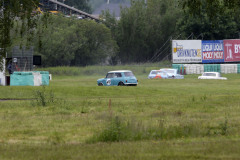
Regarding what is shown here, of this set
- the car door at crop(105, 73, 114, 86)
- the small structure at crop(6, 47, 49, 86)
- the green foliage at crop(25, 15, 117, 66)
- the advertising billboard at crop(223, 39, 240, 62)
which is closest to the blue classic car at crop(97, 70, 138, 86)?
the car door at crop(105, 73, 114, 86)

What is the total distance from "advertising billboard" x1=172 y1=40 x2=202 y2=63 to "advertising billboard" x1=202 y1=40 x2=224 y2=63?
2.41 feet

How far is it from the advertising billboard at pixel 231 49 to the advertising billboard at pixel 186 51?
390 centimetres

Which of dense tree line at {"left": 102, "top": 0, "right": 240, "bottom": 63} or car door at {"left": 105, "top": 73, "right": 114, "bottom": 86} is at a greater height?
dense tree line at {"left": 102, "top": 0, "right": 240, "bottom": 63}

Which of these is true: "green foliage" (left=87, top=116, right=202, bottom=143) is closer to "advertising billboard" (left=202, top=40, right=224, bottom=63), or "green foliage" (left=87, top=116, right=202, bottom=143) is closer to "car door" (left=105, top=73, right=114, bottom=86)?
"car door" (left=105, top=73, right=114, bottom=86)

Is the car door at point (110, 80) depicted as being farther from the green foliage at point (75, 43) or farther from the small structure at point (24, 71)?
the green foliage at point (75, 43)

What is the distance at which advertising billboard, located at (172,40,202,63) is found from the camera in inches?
2753

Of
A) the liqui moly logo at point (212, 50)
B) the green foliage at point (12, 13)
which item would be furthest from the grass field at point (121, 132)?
the liqui moly logo at point (212, 50)

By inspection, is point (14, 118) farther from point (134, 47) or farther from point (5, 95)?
point (134, 47)

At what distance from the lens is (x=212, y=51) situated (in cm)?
7081

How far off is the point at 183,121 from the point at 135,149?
5.37m

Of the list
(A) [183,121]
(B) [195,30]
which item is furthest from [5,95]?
(B) [195,30]

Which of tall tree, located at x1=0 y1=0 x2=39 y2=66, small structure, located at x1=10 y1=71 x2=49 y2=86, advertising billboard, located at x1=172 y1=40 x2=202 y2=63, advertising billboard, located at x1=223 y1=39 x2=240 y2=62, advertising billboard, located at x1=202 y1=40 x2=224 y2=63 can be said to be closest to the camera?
tall tree, located at x1=0 y1=0 x2=39 y2=66

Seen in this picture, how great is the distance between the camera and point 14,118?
16.9m

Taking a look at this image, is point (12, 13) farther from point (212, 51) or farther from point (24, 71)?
point (212, 51)
